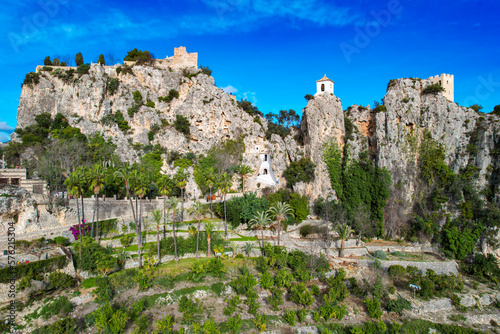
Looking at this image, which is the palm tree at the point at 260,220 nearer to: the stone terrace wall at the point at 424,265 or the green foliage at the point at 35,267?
the stone terrace wall at the point at 424,265

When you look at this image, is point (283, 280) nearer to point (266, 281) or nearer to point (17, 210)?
point (266, 281)

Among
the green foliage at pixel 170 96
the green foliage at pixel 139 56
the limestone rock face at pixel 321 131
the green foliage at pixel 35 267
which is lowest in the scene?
the green foliage at pixel 35 267

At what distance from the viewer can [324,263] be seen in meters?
33.2

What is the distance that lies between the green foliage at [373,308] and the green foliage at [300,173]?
2817 cm

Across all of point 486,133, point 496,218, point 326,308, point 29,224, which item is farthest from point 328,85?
point 29,224

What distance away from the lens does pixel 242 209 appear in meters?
40.5

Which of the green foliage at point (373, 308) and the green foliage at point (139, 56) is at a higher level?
the green foliage at point (139, 56)

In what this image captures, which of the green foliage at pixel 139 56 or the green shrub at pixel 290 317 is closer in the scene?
the green shrub at pixel 290 317

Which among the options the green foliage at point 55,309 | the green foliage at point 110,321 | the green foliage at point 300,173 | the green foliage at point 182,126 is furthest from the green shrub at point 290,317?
the green foliage at point 182,126

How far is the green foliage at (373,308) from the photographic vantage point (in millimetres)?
26322

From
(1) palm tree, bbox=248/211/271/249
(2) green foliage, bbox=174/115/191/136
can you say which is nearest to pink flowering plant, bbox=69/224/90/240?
(1) palm tree, bbox=248/211/271/249

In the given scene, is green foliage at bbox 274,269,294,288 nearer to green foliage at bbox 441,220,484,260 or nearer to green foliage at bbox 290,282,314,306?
green foliage at bbox 290,282,314,306

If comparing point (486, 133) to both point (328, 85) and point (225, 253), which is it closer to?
point (328, 85)

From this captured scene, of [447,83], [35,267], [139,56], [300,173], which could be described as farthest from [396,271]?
[139,56]
